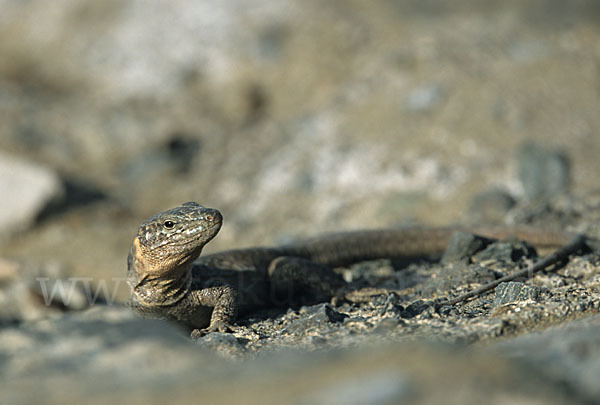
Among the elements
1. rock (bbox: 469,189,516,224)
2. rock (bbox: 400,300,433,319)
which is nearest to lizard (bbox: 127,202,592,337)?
rock (bbox: 400,300,433,319)

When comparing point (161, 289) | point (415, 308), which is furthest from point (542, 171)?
point (161, 289)

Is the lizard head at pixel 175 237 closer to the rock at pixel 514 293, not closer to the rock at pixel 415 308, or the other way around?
the rock at pixel 415 308

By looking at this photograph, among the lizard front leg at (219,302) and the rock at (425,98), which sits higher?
the rock at (425,98)

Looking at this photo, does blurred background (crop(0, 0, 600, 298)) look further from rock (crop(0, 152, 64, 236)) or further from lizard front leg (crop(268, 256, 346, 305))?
lizard front leg (crop(268, 256, 346, 305))

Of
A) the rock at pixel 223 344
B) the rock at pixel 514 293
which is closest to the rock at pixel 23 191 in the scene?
the rock at pixel 223 344

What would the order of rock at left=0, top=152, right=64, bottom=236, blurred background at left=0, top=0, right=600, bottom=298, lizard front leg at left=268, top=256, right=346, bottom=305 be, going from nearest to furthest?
1. lizard front leg at left=268, top=256, right=346, bottom=305
2. blurred background at left=0, top=0, right=600, bottom=298
3. rock at left=0, top=152, right=64, bottom=236

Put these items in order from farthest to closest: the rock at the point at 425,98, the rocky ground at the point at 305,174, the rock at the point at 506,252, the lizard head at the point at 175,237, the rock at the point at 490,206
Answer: the rock at the point at 425,98 < the rock at the point at 490,206 < the rock at the point at 506,252 < the lizard head at the point at 175,237 < the rocky ground at the point at 305,174

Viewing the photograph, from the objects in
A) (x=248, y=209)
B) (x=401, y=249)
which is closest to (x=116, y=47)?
(x=248, y=209)
